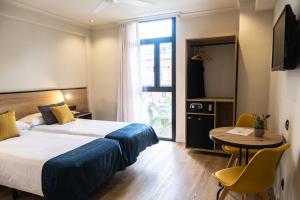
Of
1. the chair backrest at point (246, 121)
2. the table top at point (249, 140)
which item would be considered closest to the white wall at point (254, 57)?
the chair backrest at point (246, 121)

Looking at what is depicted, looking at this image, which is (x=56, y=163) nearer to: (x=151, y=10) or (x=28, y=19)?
(x=28, y=19)

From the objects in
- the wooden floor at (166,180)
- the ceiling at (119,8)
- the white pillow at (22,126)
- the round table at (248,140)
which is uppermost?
A: the ceiling at (119,8)

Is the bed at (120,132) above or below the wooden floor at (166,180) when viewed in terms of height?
above

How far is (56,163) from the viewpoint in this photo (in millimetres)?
2008

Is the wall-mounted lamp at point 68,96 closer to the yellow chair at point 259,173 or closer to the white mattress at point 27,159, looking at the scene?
the white mattress at point 27,159

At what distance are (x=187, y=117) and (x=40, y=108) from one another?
8.70ft

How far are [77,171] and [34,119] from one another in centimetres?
199

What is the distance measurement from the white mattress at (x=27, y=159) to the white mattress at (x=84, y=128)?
15.0 inches

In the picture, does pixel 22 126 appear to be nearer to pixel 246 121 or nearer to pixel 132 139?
pixel 132 139

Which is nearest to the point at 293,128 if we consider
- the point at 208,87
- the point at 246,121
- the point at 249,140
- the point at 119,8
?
the point at 249,140

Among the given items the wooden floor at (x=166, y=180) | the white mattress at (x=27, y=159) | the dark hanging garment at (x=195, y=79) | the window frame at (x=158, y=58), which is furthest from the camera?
the window frame at (x=158, y=58)

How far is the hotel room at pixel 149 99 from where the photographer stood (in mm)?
1969

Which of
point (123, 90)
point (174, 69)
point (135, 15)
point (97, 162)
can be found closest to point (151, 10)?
point (135, 15)

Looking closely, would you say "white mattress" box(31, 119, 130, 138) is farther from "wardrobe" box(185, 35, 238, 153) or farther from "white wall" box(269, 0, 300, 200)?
"white wall" box(269, 0, 300, 200)
